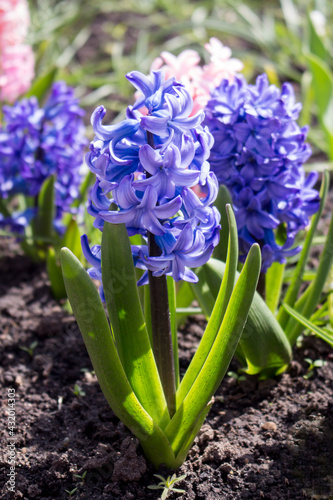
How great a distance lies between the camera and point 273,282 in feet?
6.31

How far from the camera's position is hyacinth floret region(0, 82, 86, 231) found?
238cm

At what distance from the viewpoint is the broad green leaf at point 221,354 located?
126 centimetres

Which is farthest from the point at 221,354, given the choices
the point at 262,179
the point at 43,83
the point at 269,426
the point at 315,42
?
the point at 315,42

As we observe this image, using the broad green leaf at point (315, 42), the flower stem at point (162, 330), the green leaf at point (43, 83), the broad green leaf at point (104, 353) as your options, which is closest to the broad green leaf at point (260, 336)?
the flower stem at point (162, 330)

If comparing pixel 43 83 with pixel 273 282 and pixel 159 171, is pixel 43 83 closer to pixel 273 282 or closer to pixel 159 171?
pixel 273 282

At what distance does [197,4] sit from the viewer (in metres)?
5.11

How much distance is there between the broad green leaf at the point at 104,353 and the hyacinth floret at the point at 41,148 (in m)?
1.29

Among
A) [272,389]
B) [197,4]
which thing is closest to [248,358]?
[272,389]

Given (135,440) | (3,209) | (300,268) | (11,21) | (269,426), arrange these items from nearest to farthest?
1. (135,440)
2. (269,426)
3. (300,268)
4. (3,209)
5. (11,21)

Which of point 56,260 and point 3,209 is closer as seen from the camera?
point 56,260

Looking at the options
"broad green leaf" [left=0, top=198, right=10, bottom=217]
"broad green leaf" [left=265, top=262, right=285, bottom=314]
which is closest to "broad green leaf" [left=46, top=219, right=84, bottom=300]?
"broad green leaf" [left=0, top=198, right=10, bottom=217]

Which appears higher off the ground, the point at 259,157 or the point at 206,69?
the point at 206,69

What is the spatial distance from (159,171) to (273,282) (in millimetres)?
912

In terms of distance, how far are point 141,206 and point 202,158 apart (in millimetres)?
193
